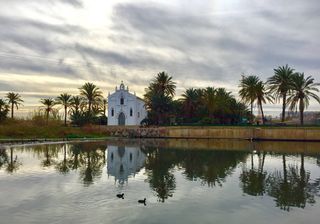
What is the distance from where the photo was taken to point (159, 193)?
16172mm

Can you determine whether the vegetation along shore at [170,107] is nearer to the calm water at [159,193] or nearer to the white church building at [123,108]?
the white church building at [123,108]

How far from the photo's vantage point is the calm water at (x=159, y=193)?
12.4 m

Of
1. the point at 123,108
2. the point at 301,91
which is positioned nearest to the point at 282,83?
the point at 301,91

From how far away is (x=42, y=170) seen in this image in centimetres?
2347

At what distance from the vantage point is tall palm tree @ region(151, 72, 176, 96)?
79625 millimetres

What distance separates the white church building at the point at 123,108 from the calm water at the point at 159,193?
52.9 metres

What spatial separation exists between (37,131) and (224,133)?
3045 cm

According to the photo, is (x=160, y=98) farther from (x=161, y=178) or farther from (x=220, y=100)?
(x=161, y=178)

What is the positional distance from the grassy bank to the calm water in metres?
29.3

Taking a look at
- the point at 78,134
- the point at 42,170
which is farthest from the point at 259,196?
the point at 78,134

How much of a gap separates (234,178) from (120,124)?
61.3 meters

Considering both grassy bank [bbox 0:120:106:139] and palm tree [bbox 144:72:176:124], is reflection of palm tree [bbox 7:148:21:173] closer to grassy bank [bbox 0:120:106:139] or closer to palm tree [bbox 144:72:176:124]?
grassy bank [bbox 0:120:106:139]

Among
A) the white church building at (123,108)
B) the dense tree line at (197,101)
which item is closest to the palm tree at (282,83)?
the dense tree line at (197,101)

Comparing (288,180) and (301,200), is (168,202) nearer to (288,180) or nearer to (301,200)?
(301,200)
